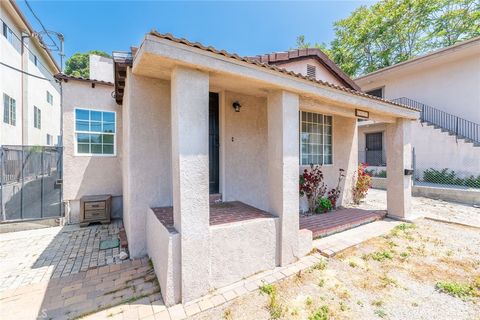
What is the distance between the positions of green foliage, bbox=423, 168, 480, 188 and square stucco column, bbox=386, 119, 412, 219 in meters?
6.80

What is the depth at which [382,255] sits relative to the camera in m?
4.61

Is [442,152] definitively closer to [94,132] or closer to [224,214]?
[224,214]

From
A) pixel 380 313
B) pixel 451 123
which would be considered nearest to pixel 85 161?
pixel 380 313

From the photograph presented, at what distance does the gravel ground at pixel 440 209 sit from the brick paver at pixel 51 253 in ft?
29.3

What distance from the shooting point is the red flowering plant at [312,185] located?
283 inches

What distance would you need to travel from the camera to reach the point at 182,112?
3215mm

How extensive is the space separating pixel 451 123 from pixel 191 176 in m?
16.7

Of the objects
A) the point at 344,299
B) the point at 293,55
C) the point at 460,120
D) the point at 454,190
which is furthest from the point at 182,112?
the point at 460,120

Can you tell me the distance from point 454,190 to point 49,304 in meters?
14.2

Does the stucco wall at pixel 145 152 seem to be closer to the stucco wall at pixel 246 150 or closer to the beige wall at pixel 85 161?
the stucco wall at pixel 246 150

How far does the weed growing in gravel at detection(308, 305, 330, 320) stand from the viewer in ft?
9.50

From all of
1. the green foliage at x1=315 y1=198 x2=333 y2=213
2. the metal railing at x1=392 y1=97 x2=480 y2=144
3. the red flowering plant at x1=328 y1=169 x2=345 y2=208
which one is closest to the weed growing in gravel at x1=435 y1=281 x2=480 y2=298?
the green foliage at x1=315 y1=198 x2=333 y2=213

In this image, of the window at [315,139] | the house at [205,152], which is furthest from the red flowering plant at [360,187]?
the window at [315,139]

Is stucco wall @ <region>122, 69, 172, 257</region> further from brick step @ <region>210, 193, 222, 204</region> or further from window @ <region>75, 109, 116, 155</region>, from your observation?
window @ <region>75, 109, 116, 155</region>
